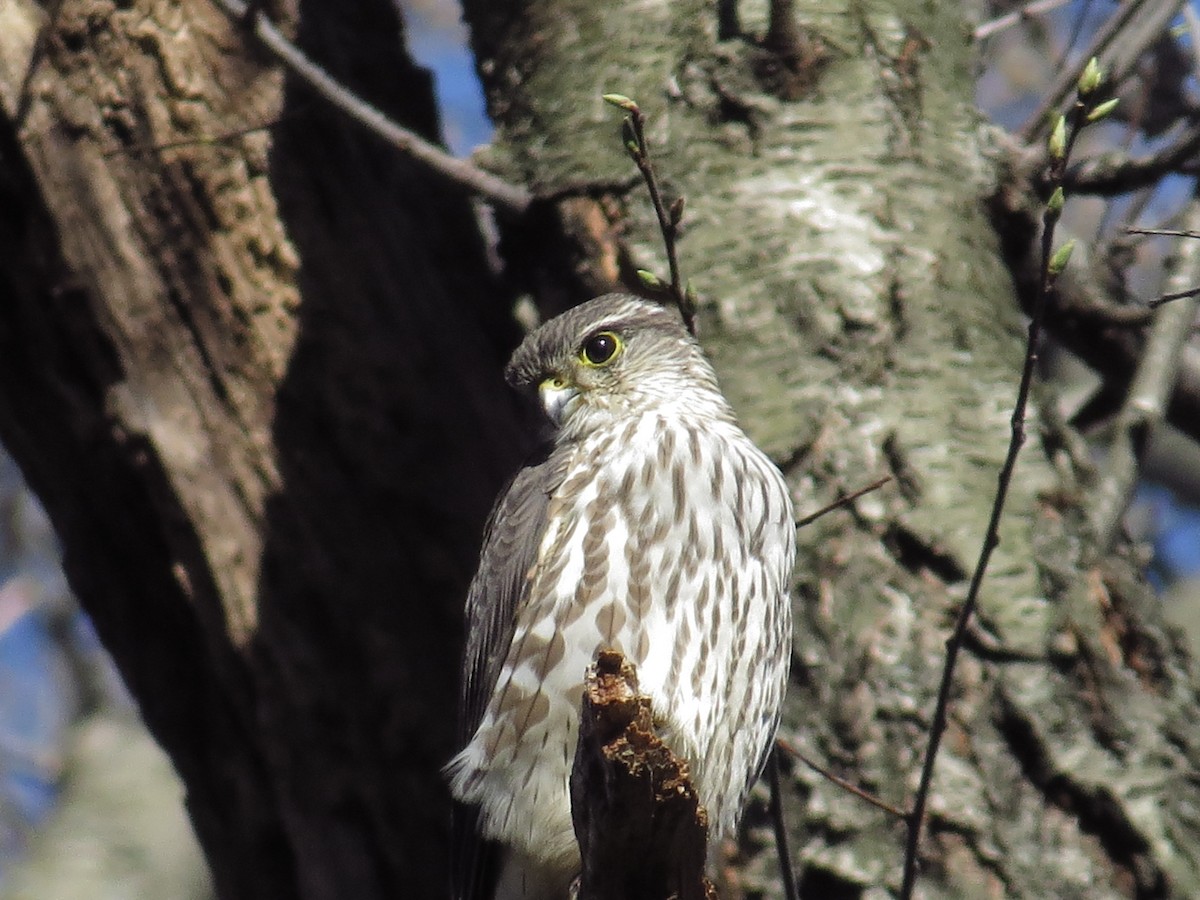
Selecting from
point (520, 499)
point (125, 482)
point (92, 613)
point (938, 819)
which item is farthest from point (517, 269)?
point (938, 819)

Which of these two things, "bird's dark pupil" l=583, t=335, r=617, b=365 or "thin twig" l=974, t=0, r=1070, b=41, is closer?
"bird's dark pupil" l=583, t=335, r=617, b=365

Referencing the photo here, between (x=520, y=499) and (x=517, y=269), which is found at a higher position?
(x=517, y=269)

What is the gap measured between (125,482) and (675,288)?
5.51 ft

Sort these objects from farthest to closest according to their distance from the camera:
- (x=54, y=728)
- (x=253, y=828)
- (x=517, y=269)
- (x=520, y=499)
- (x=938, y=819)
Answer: (x=54, y=728) → (x=517, y=269) → (x=253, y=828) → (x=520, y=499) → (x=938, y=819)

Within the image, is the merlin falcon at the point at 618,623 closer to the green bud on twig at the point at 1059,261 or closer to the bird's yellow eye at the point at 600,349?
the bird's yellow eye at the point at 600,349

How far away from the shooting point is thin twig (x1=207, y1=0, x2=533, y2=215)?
358cm

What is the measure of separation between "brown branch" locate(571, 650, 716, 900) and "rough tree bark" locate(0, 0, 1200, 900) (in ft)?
4.10

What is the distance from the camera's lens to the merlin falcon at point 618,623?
3160 mm

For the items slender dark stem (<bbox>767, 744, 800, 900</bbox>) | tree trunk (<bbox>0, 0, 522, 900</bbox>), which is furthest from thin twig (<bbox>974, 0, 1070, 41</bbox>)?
slender dark stem (<bbox>767, 744, 800, 900</bbox>)

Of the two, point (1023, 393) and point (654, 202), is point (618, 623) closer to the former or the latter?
point (654, 202)

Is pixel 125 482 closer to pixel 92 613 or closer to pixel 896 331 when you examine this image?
pixel 92 613

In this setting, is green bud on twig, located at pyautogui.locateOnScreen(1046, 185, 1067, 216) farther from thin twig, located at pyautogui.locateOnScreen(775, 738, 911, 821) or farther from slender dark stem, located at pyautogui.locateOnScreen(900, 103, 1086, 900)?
thin twig, located at pyautogui.locateOnScreen(775, 738, 911, 821)

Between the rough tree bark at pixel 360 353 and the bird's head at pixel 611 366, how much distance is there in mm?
104

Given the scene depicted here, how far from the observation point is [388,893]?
Result: 366cm
